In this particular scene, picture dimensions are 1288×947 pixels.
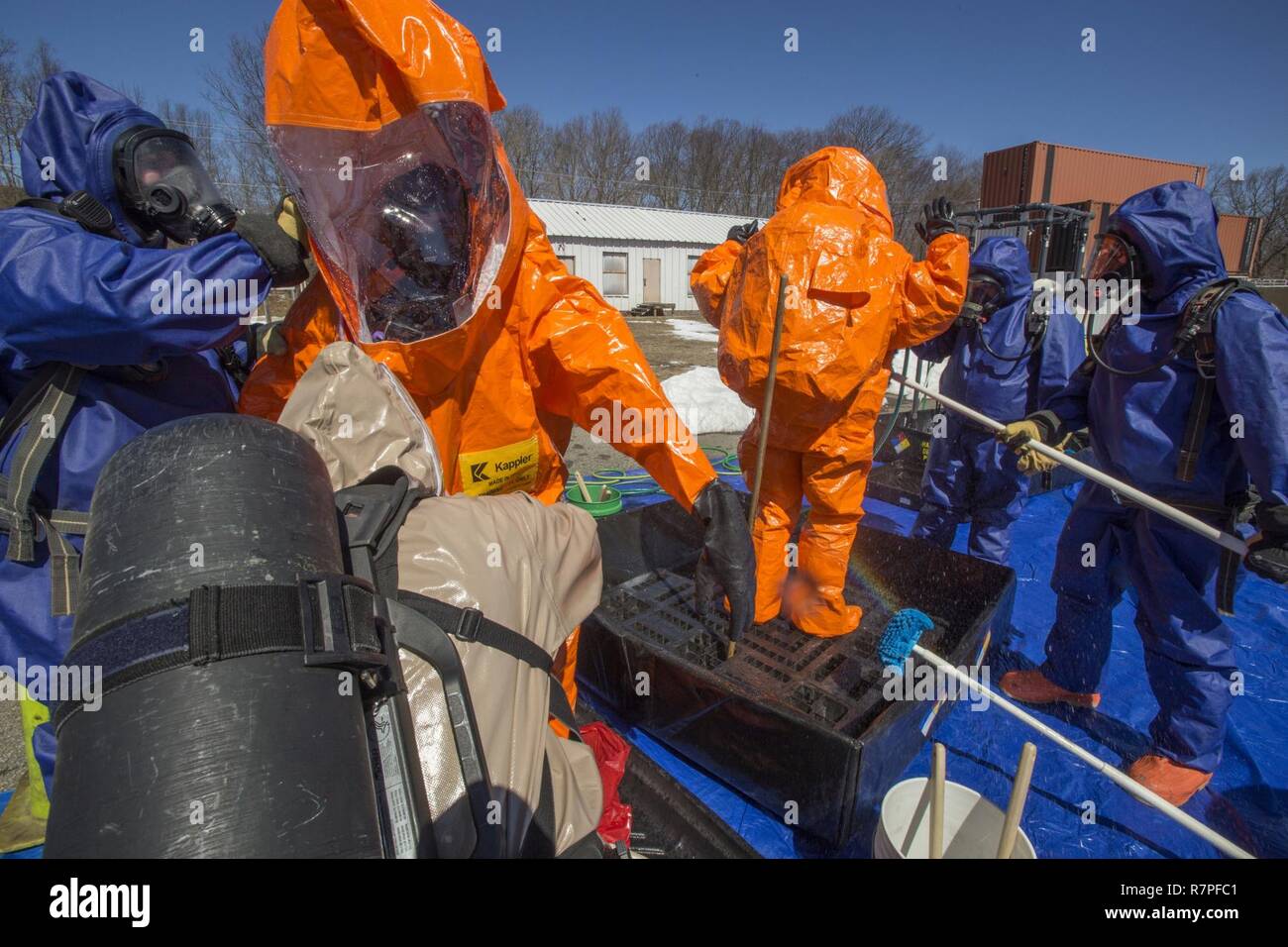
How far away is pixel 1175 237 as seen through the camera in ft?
7.02

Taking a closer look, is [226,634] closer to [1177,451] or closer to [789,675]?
[789,675]

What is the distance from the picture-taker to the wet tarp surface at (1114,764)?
Answer: 212 centimetres

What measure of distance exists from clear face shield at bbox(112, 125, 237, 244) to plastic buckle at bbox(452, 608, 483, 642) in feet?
4.25

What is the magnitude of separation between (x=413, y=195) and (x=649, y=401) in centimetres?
89

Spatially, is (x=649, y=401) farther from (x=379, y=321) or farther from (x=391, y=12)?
(x=391, y=12)

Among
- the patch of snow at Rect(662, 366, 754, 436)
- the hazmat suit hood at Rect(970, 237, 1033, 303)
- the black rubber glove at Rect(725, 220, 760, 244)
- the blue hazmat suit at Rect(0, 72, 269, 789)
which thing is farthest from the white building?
the blue hazmat suit at Rect(0, 72, 269, 789)

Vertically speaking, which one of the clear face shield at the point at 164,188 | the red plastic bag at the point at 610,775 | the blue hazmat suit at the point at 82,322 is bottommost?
the red plastic bag at the point at 610,775

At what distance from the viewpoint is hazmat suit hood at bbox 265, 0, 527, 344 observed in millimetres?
1402

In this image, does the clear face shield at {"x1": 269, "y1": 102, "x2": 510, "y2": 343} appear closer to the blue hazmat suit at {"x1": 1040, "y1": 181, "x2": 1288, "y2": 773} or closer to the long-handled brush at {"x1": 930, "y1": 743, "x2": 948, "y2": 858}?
the long-handled brush at {"x1": 930, "y1": 743, "x2": 948, "y2": 858}

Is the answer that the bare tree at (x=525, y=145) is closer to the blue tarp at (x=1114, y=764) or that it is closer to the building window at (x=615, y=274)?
the building window at (x=615, y=274)

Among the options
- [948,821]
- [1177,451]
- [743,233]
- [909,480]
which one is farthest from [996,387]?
[948,821]

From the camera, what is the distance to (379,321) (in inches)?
67.3

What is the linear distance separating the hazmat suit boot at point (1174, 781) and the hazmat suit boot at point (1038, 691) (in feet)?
1.56

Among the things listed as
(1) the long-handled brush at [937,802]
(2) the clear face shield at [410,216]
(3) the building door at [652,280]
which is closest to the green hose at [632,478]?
(2) the clear face shield at [410,216]
